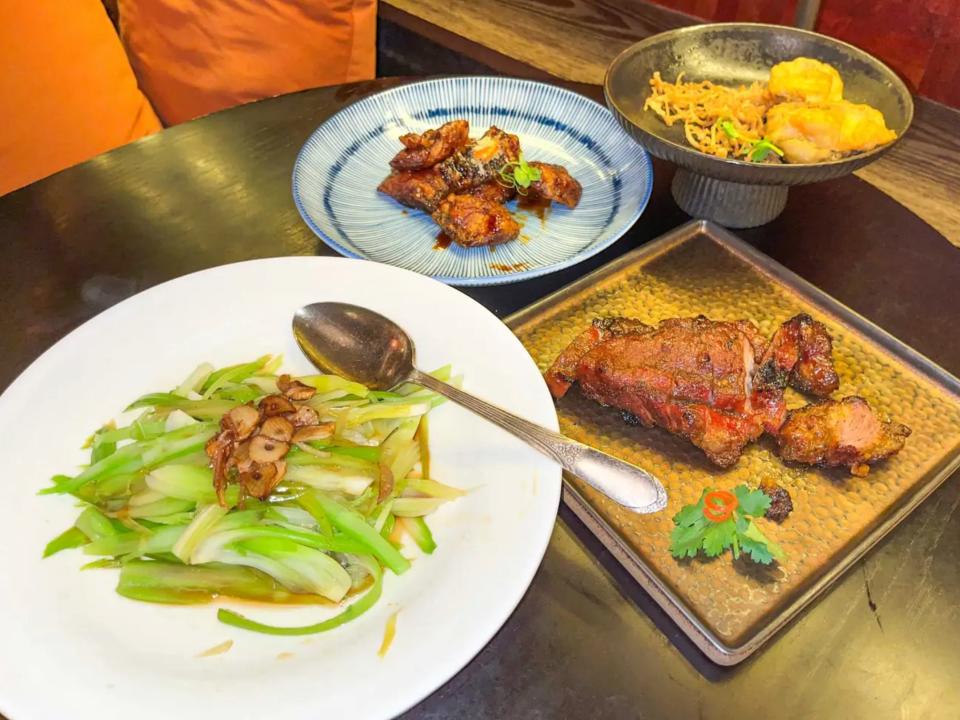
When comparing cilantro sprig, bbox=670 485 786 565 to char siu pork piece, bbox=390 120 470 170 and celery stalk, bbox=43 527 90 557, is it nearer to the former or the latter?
celery stalk, bbox=43 527 90 557

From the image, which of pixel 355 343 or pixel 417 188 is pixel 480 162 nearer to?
pixel 417 188

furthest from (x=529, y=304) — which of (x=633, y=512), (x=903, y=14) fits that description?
(x=903, y=14)

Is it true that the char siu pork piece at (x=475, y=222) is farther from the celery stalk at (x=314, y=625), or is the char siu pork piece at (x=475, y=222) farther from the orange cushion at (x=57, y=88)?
the orange cushion at (x=57, y=88)

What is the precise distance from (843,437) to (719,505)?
0.27m

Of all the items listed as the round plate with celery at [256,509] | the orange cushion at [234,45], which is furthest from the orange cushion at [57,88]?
the round plate with celery at [256,509]

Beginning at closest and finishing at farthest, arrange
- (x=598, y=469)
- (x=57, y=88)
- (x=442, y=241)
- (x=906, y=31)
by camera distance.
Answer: (x=598, y=469), (x=442, y=241), (x=57, y=88), (x=906, y=31)

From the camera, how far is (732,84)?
2158mm

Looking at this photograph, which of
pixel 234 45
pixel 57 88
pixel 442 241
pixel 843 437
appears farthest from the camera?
pixel 234 45

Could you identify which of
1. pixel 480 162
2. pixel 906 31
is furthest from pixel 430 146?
pixel 906 31

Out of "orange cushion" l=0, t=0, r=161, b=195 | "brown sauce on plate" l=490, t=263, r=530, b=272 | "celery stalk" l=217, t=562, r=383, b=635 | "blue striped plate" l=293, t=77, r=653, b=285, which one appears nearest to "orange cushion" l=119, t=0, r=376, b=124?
"orange cushion" l=0, t=0, r=161, b=195

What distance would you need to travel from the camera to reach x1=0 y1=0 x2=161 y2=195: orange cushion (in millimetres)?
2426

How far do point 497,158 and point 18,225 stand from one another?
1.22m

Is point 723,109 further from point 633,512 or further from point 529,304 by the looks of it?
point 633,512

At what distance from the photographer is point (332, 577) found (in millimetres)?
1091
